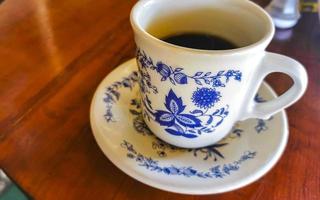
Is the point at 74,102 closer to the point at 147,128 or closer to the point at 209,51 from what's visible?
the point at 147,128

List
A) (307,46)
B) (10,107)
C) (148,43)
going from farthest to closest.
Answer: (307,46) < (10,107) < (148,43)

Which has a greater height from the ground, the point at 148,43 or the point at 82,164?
the point at 148,43

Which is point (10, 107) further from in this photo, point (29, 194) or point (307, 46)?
point (307, 46)

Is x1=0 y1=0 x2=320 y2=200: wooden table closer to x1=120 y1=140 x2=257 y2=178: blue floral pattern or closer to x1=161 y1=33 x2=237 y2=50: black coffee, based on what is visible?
x1=120 y1=140 x2=257 y2=178: blue floral pattern

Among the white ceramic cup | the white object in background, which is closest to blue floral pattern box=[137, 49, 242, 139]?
the white ceramic cup

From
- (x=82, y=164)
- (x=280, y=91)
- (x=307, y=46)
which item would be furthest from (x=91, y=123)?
(x=307, y=46)

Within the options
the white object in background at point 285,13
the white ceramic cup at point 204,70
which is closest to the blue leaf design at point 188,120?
the white ceramic cup at point 204,70

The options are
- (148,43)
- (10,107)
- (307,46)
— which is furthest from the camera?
(307,46)

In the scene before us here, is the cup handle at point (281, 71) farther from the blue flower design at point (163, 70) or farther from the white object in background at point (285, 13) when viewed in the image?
the white object in background at point (285, 13)
